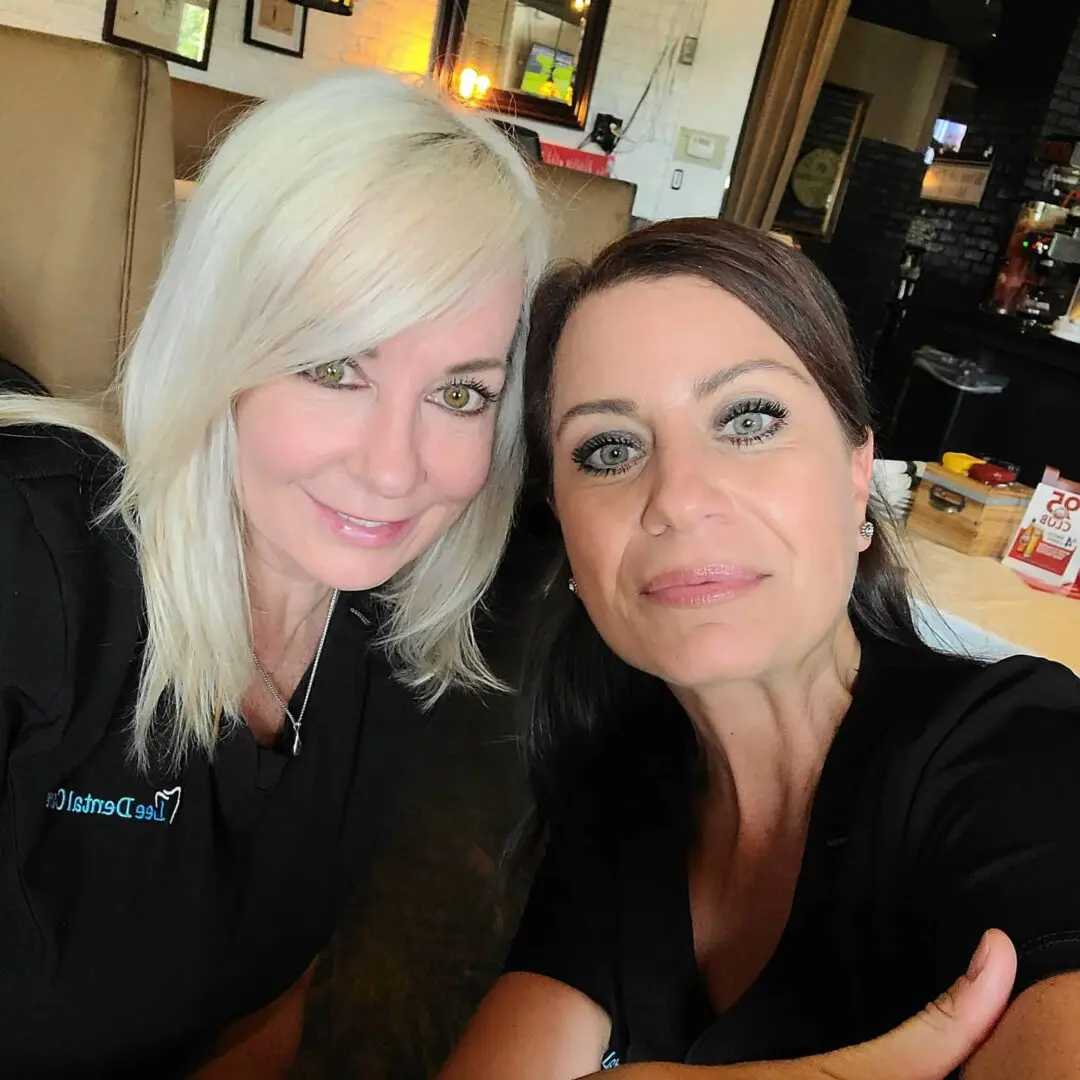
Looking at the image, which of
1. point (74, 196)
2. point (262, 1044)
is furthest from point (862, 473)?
point (74, 196)

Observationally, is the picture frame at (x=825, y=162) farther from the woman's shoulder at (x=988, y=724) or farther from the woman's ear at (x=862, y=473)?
the woman's shoulder at (x=988, y=724)

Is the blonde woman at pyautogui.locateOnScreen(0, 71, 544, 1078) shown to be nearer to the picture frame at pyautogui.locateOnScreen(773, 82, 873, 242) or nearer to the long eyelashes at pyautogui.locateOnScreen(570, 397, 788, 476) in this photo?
the long eyelashes at pyautogui.locateOnScreen(570, 397, 788, 476)

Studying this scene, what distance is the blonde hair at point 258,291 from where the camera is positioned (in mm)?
985

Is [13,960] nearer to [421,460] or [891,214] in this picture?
[421,460]

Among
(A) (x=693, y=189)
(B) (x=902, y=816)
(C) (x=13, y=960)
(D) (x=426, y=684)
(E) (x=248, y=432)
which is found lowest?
(C) (x=13, y=960)

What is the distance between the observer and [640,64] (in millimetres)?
4797

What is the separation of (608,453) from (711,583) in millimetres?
201

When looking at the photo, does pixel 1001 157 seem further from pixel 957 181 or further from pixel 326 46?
pixel 326 46

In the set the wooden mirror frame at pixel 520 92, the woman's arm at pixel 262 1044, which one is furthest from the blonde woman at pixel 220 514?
the wooden mirror frame at pixel 520 92

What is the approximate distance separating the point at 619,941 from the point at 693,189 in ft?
15.3

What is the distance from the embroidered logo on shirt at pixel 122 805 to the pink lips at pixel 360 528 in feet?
1.09

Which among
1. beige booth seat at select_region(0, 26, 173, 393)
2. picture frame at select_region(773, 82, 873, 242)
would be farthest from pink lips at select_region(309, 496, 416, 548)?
picture frame at select_region(773, 82, 873, 242)

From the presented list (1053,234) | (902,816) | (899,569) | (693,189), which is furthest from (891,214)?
(902,816)

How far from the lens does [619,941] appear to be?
105 cm
